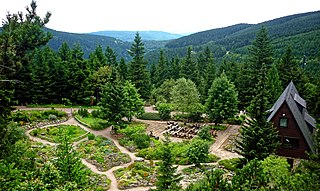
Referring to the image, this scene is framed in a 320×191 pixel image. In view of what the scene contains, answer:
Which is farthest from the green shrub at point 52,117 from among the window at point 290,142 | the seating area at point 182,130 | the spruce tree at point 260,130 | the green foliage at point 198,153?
the window at point 290,142

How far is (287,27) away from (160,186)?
14211 cm

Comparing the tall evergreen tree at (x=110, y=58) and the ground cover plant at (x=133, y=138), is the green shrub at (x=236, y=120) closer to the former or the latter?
the ground cover plant at (x=133, y=138)

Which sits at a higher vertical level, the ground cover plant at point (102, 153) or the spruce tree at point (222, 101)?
the spruce tree at point (222, 101)

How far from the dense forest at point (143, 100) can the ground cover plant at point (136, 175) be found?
1.46m

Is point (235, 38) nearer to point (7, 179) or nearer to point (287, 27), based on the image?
point (287, 27)

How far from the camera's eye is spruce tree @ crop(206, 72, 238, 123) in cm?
3353

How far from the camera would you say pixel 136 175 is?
72.8 ft

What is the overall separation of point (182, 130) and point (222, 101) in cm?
594

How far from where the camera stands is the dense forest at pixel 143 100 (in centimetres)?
1184

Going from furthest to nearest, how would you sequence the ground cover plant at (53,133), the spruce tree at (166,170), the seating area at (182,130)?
the seating area at (182,130), the ground cover plant at (53,133), the spruce tree at (166,170)

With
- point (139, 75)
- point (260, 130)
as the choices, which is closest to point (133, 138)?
point (260, 130)

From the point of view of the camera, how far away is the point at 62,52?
5612cm

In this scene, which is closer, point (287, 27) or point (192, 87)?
point (192, 87)

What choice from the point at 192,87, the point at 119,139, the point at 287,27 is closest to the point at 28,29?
the point at 119,139
